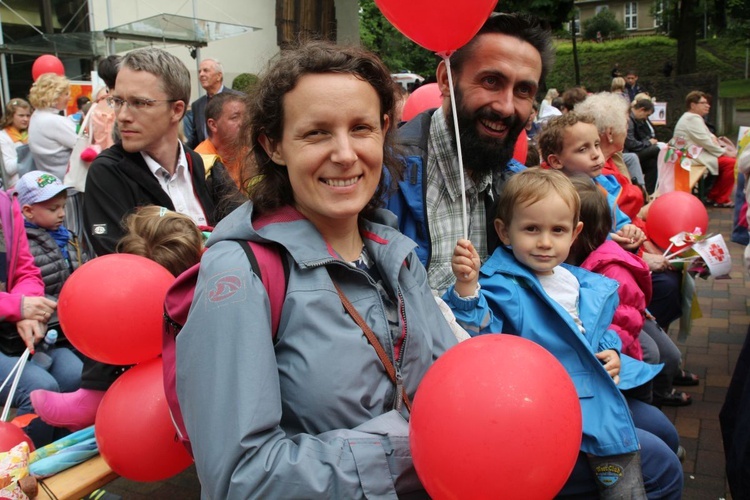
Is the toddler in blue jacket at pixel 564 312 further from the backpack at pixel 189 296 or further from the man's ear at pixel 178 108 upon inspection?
the man's ear at pixel 178 108

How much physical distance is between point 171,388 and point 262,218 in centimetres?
48

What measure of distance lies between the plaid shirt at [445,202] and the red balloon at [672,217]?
5.77 feet

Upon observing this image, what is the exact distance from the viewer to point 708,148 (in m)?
10.4

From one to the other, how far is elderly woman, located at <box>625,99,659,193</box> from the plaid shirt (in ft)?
28.0

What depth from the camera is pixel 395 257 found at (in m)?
1.73

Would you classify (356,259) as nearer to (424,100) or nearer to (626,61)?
(424,100)

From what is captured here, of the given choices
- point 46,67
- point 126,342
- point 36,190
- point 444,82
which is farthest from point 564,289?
point 46,67

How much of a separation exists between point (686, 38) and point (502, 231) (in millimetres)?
23712

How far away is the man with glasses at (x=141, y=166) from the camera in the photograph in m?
2.80

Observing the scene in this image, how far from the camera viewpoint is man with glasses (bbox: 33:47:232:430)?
9.18ft

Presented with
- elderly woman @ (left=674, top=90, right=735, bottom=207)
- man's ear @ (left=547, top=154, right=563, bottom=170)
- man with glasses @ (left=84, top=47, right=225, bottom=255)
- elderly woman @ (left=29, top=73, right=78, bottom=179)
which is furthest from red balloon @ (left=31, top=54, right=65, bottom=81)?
elderly woman @ (left=674, top=90, right=735, bottom=207)

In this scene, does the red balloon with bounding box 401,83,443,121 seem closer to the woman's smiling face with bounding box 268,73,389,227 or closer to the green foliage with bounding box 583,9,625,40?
the woman's smiling face with bounding box 268,73,389,227

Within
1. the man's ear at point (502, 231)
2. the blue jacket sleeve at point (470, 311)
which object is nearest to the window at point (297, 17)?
the man's ear at point (502, 231)

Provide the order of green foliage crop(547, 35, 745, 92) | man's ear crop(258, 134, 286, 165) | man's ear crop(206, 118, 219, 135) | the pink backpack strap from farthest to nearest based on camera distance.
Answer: green foliage crop(547, 35, 745, 92) < man's ear crop(206, 118, 219, 135) < man's ear crop(258, 134, 286, 165) < the pink backpack strap
